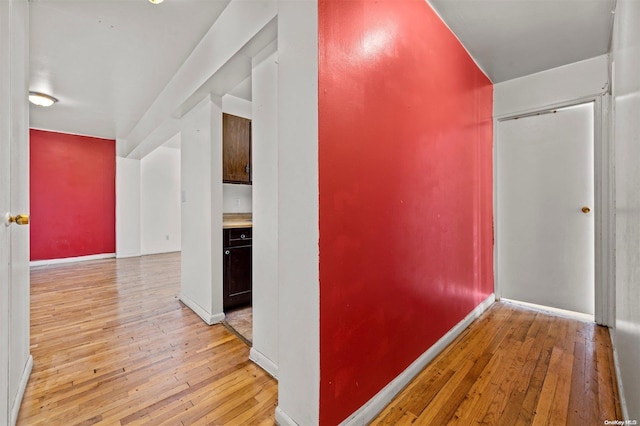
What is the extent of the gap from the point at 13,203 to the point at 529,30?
12.3ft

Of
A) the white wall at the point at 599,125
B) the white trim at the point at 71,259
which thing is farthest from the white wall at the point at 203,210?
the white trim at the point at 71,259

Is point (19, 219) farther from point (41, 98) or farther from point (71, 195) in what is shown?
point (71, 195)

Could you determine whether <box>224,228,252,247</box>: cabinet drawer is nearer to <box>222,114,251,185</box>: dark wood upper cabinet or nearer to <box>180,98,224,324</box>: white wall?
<box>180,98,224,324</box>: white wall

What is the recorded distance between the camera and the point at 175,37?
230cm

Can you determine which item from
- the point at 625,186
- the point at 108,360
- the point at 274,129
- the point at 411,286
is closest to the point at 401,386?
the point at 411,286

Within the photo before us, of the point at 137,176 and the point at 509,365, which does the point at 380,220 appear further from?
the point at 137,176

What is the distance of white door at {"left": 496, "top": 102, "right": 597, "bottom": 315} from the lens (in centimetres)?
271

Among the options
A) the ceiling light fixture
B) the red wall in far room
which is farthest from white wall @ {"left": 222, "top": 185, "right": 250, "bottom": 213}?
the red wall in far room

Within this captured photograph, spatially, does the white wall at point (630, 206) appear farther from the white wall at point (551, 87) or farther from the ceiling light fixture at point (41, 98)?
the ceiling light fixture at point (41, 98)

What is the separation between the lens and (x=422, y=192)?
74.5 inches

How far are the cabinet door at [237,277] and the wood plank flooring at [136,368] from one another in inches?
14.9

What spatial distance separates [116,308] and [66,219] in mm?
3907

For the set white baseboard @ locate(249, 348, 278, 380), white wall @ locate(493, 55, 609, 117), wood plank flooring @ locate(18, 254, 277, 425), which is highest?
white wall @ locate(493, 55, 609, 117)

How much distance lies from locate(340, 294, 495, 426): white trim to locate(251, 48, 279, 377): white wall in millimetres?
644
